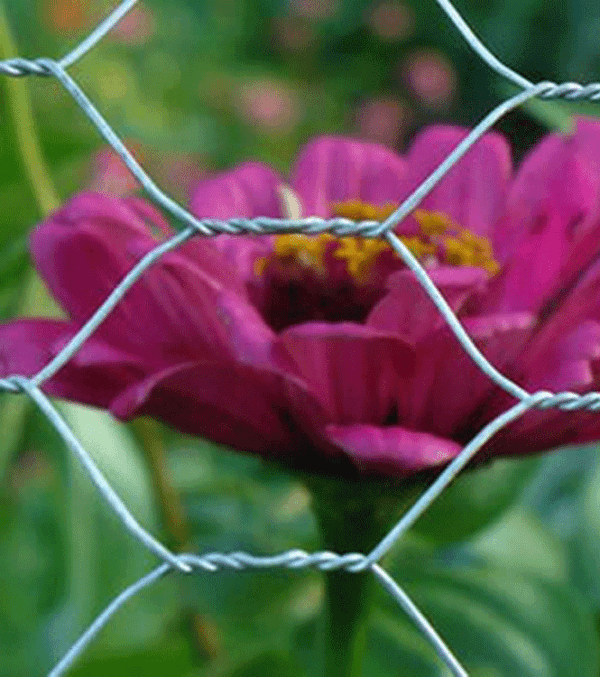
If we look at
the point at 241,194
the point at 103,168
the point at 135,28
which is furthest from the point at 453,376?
the point at 135,28

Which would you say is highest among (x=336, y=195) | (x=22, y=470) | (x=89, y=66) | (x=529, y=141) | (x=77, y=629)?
(x=336, y=195)

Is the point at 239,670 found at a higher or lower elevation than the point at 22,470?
higher

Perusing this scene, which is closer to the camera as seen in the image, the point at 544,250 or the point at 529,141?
the point at 544,250

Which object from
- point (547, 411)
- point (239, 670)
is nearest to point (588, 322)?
point (547, 411)

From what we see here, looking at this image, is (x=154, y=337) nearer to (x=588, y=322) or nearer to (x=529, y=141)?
(x=588, y=322)

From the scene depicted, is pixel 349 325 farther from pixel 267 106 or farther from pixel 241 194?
pixel 267 106

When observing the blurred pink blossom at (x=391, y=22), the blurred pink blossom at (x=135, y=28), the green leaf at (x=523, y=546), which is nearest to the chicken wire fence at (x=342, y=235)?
the green leaf at (x=523, y=546)
